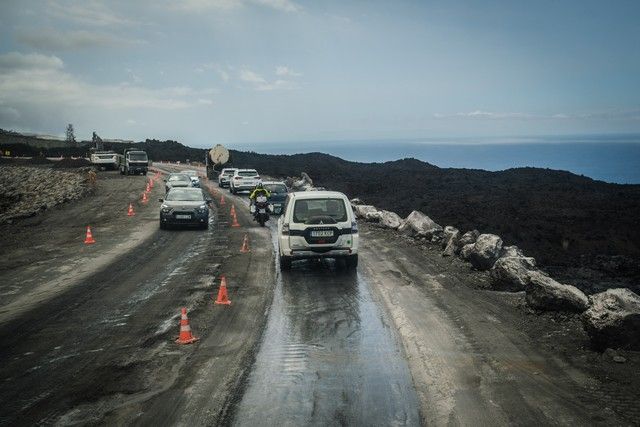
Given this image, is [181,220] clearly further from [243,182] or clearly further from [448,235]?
[243,182]

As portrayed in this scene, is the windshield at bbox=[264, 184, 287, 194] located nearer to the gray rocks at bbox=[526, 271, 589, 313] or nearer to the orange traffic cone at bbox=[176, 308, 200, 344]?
the gray rocks at bbox=[526, 271, 589, 313]

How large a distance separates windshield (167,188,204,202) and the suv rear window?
10455 mm

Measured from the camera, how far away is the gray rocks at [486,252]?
13.4 metres

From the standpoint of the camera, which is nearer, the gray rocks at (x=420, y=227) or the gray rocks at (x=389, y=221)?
the gray rocks at (x=420, y=227)

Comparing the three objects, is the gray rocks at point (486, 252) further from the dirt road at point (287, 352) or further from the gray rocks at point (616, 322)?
the gray rocks at point (616, 322)

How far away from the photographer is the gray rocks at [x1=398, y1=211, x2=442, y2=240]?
60.7 ft

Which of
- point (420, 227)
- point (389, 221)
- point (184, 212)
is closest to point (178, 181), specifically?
point (184, 212)

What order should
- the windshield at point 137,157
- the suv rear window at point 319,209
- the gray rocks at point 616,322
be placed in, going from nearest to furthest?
the gray rocks at point 616,322
the suv rear window at point 319,209
the windshield at point 137,157

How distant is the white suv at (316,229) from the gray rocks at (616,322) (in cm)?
624

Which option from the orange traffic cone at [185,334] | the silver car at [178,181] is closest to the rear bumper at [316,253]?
the orange traffic cone at [185,334]

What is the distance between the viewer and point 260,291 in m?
11.5

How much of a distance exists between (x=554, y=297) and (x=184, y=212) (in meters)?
15.7

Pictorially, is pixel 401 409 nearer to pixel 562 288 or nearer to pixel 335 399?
pixel 335 399

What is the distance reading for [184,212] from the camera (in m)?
21.6
